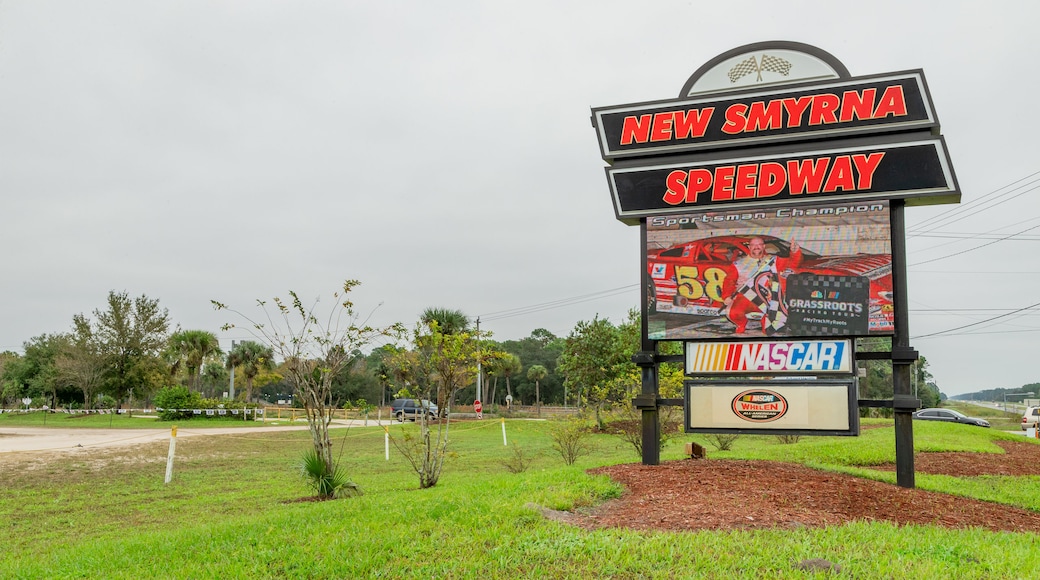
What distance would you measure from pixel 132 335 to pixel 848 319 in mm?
49679

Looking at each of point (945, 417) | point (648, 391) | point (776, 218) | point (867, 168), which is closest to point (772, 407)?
point (648, 391)

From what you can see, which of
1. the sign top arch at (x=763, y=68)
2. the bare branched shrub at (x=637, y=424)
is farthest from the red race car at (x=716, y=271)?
the bare branched shrub at (x=637, y=424)

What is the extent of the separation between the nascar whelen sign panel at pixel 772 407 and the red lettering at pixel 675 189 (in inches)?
117

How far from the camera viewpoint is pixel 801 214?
Answer: 10.4 m

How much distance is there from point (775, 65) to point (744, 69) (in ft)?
1.59

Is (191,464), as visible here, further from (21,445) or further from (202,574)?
(202,574)

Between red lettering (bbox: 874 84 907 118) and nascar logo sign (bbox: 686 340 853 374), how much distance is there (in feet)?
11.7

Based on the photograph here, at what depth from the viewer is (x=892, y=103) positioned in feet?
33.8

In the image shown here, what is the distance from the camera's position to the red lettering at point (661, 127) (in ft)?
37.7

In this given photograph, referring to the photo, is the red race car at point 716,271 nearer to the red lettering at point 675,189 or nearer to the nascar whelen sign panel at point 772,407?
the red lettering at point 675,189

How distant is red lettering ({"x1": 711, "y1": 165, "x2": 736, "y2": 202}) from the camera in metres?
11.0

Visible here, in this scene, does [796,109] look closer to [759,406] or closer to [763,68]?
[763,68]

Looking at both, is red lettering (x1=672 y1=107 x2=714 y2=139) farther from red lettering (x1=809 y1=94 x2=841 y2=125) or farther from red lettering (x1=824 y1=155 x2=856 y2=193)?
red lettering (x1=824 y1=155 x2=856 y2=193)

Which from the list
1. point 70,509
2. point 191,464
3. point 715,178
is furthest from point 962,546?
point 191,464
